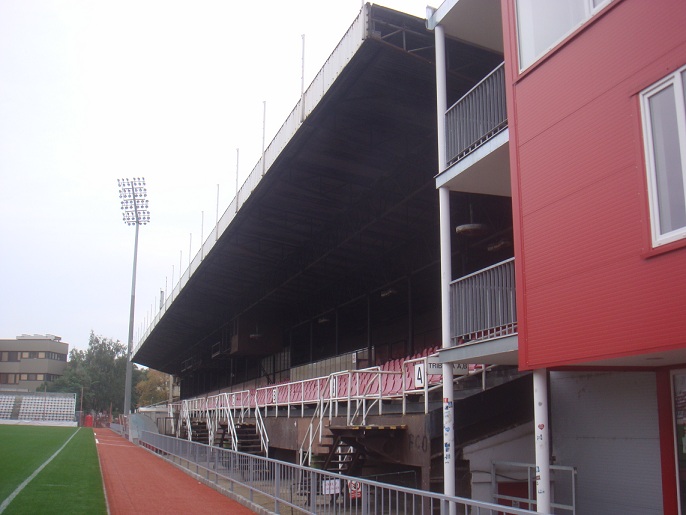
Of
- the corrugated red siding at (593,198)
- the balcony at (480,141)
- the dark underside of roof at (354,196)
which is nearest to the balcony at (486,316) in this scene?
the corrugated red siding at (593,198)

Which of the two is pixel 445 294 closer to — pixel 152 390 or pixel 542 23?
pixel 542 23

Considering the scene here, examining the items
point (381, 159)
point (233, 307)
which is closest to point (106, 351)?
point (233, 307)

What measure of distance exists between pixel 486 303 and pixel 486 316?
204 millimetres

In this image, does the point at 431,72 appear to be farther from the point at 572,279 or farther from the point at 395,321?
the point at 395,321

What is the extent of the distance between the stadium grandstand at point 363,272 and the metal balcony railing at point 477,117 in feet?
2.88

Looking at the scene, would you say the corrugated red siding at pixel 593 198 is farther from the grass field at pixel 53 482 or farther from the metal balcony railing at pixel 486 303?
the grass field at pixel 53 482

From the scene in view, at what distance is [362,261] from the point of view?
27219 millimetres

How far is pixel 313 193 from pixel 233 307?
20997 millimetres

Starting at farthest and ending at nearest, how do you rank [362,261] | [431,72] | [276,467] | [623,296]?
[362,261], [431,72], [276,467], [623,296]

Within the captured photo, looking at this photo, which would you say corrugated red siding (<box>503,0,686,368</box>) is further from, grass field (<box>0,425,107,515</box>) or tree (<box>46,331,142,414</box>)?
tree (<box>46,331,142,414</box>)

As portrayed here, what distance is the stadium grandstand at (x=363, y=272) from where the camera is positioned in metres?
12.8

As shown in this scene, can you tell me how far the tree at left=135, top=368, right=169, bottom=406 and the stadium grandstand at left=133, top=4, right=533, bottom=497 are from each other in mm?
89483

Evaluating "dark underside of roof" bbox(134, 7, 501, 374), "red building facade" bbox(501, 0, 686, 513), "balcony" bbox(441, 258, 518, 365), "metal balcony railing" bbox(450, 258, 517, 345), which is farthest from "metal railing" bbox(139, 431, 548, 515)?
"dark underside of roof" bbox(134, 7, 501, 374)

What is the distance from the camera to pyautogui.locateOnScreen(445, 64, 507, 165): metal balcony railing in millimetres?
11297
